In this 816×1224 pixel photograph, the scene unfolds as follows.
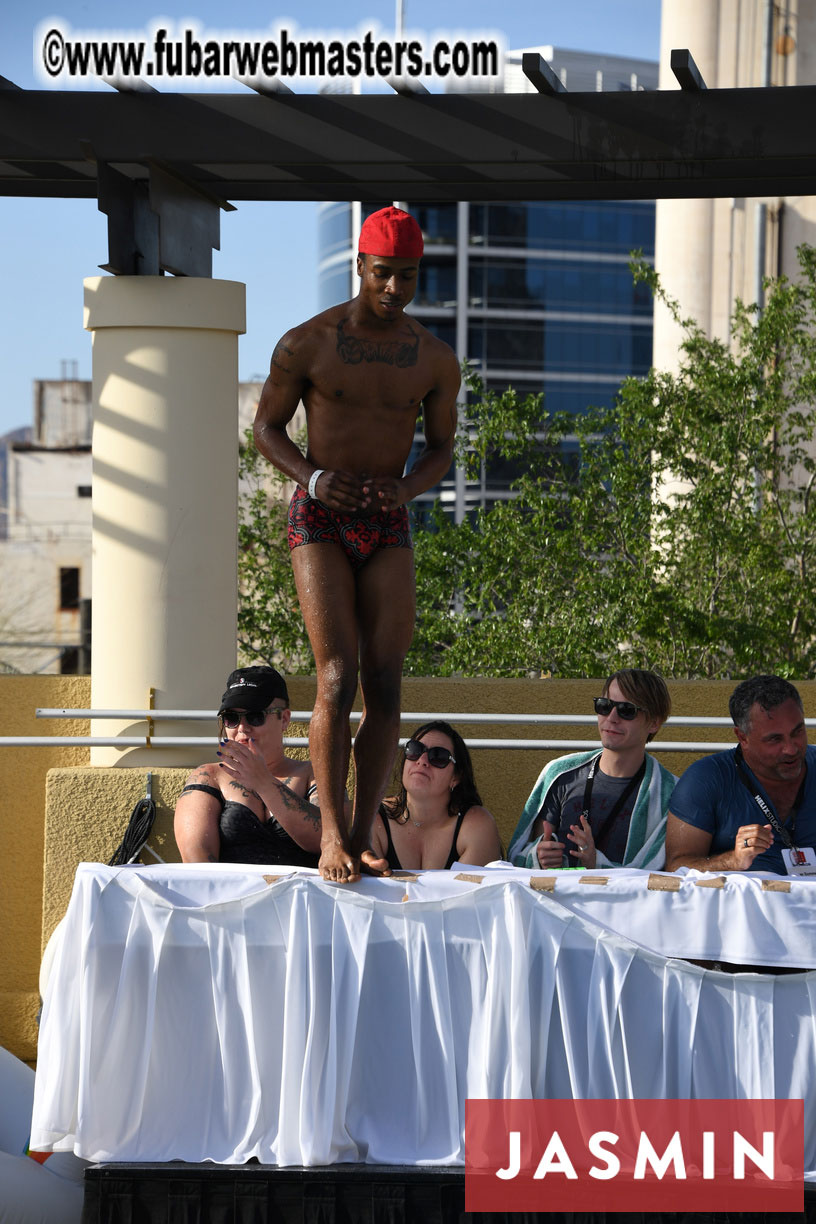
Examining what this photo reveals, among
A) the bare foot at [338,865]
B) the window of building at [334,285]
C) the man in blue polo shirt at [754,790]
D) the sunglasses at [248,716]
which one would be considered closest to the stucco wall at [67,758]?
the sunglasses at [248,716]

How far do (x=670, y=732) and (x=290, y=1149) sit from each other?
3390 mm

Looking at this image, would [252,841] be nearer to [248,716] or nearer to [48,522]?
[248,716]

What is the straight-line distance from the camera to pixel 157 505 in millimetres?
6172

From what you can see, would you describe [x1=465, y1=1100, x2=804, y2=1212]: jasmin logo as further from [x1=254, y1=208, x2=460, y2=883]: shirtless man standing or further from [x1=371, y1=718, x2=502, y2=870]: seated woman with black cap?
[x1=371, y1=718, x2=502, y2=870]: seated woman with black cap

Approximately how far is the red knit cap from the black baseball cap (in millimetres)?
1420

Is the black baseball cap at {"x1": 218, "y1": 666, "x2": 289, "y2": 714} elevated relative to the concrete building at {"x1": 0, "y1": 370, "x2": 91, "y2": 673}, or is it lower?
lower

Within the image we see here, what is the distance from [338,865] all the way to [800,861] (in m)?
1.29

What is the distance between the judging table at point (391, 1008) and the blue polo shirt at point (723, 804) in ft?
2.02

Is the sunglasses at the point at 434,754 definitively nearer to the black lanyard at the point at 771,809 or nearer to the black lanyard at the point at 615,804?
the black lanyard at the point at 615,804

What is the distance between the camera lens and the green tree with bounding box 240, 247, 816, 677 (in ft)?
33.0

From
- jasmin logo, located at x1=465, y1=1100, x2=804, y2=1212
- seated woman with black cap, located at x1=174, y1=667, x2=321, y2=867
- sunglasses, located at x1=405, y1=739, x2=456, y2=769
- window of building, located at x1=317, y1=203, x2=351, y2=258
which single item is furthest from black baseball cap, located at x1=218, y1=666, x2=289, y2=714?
window of building, located at x1=317, y1=203, x2=351, y2=258

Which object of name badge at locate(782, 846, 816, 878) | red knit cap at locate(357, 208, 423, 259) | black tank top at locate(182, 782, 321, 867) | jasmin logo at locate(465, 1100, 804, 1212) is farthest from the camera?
black tank top at locate(182, 782, 321, 867)

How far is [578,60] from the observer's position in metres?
92.8

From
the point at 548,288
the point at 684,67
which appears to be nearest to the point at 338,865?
the point at 684,67
